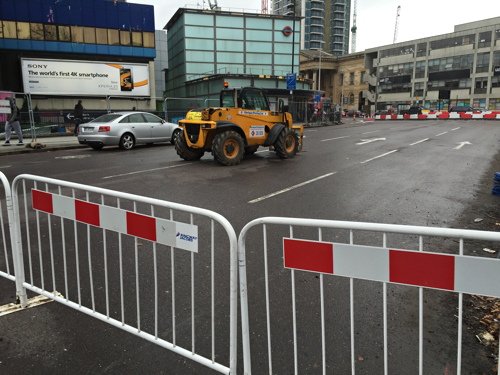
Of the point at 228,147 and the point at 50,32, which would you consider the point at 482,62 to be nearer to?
the point at 50,32

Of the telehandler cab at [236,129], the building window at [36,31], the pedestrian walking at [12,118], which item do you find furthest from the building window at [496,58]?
the pedestrian walking at [12,118]

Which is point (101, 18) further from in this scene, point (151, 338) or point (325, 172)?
point (151, 338)

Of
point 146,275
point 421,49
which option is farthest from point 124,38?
point 421,49

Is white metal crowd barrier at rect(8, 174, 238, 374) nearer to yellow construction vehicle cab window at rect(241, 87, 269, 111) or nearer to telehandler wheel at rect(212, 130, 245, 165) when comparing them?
telehandler wheel at rect(212, 130, 245, 165)

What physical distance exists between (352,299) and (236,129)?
395 inches

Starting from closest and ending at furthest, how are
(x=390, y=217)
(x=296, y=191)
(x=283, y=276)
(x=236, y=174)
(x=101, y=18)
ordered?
(x=283, y=276), (x=390, y=217), (x=296, y=191), (x=236, y=174), (x=101, y=18)

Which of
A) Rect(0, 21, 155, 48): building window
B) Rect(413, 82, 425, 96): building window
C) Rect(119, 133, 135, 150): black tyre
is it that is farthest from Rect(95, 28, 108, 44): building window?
Rect(413, 82, 425, 96): building window

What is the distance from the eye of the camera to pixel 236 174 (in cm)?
1050

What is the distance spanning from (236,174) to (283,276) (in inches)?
254

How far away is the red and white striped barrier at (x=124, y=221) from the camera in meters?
2.84

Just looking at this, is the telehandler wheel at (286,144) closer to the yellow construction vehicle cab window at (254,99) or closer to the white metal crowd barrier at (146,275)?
the yellow construction vehicle cab window at (254,99)

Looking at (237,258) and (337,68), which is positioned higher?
(337,68)

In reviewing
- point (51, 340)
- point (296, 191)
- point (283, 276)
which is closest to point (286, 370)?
point (283, 276)

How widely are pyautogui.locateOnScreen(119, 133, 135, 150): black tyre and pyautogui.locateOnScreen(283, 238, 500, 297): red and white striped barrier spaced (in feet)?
51.5
